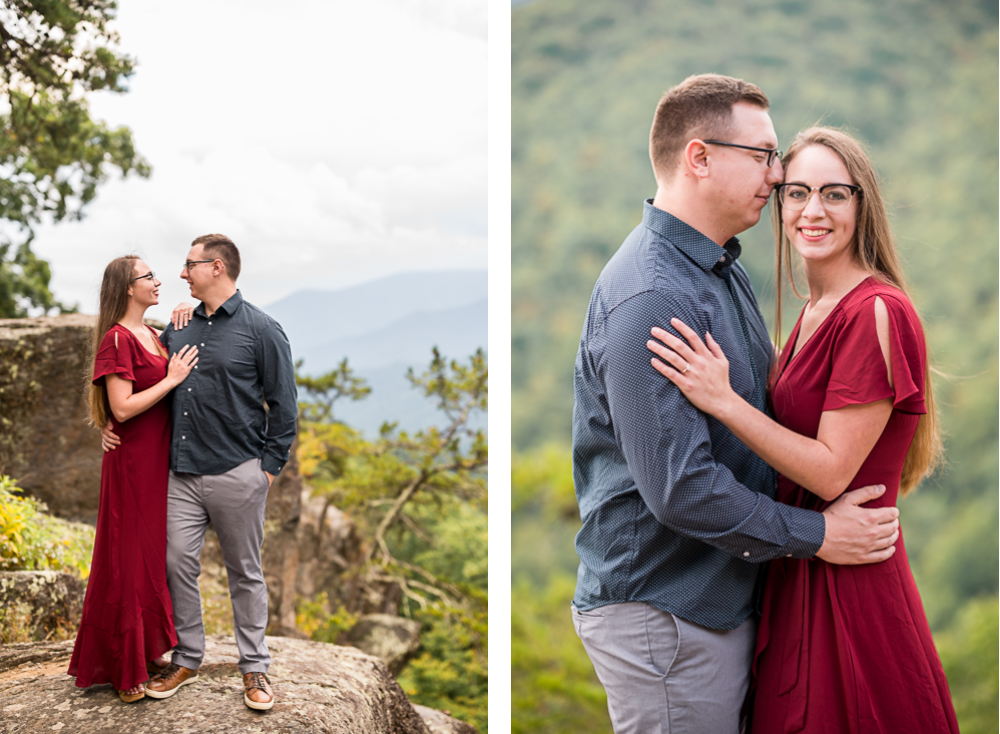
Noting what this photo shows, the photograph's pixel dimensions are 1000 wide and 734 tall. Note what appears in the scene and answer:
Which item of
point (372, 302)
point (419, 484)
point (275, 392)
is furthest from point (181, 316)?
Result: point (419, 484)

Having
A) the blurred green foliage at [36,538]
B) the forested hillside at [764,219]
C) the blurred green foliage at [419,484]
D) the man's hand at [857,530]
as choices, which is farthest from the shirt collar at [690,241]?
the blurred green foliage at [419,484]

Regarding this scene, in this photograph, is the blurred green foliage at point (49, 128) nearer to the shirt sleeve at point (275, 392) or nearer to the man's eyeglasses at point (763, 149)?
the shirt sleeve at point (275, 392)

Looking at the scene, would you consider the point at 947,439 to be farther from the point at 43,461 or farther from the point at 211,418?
the point at 43,461

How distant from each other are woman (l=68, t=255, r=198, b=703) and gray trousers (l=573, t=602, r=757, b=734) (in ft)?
5.38

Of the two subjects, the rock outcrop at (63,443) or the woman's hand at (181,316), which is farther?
the rock outcrop at (63,443)

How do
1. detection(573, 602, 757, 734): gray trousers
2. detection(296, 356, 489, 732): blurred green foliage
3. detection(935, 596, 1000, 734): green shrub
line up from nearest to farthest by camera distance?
detection(573, 602, 757, 734): gray trousers
detection(935, 596, 1000, 734): green shrub
detection(296, 356, 489, 732): blurred green foliage

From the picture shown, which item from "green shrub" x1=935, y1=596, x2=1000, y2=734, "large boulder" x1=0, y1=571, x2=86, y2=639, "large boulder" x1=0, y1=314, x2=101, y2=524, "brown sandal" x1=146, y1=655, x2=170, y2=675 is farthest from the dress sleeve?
"green shrub" x1=935, y1=596, x2=1000, y2=734

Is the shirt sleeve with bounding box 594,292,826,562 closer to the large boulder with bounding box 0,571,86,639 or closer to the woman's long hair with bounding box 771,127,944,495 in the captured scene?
the woman's long hair with bounding box 771,127,944,495

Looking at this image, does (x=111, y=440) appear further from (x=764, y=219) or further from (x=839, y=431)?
(x=764, y=219)

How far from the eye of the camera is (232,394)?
263cm

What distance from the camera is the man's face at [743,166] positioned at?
5.56 feet

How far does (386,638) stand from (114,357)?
2972 millimetres

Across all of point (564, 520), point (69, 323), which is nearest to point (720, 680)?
point (564, 520)

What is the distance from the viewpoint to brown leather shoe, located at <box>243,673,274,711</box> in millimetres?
2598
